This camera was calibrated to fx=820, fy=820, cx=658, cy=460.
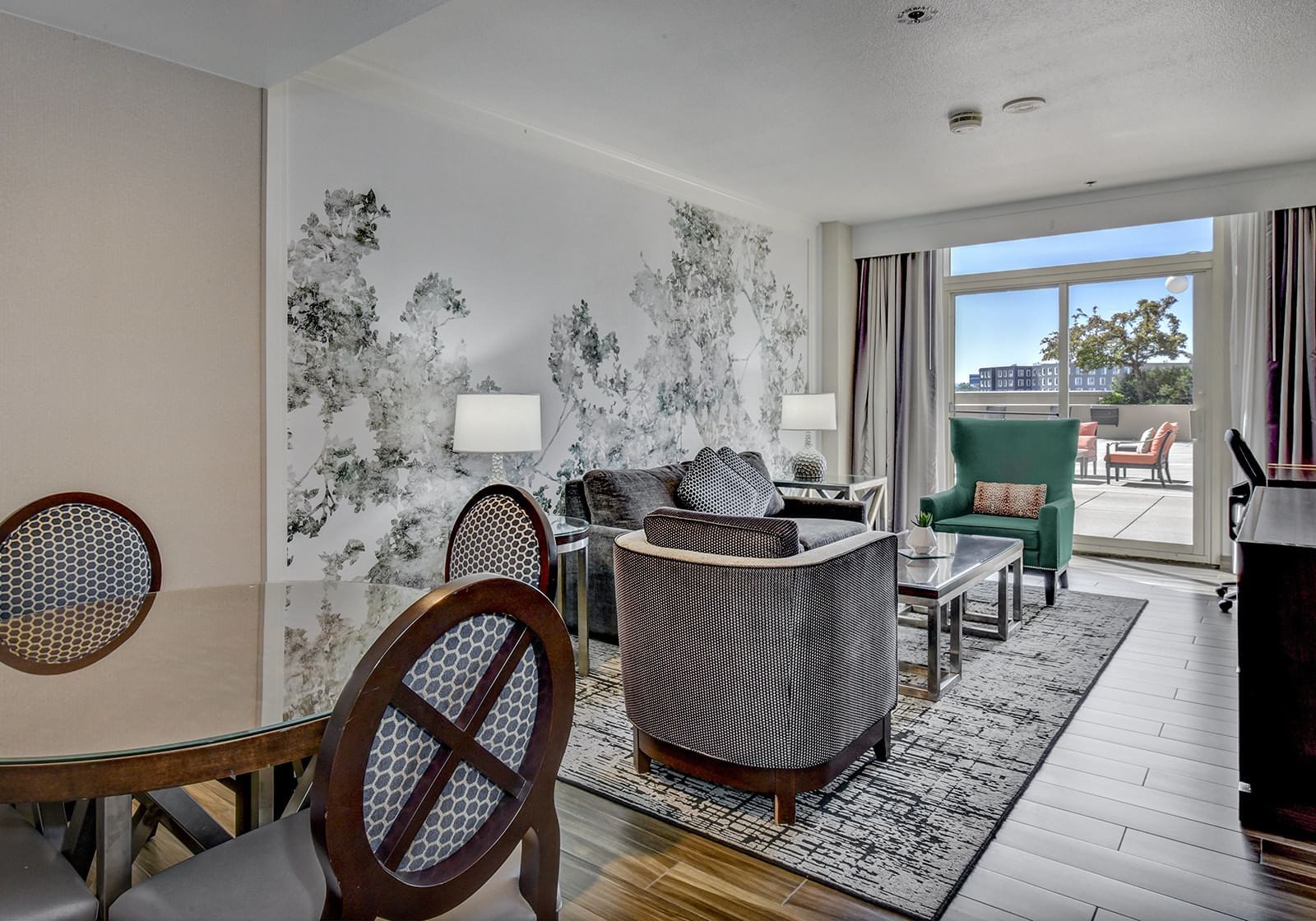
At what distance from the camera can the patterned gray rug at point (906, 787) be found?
2.08 metres

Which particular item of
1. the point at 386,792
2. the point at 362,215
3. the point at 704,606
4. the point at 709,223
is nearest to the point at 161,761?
the point at 386,792

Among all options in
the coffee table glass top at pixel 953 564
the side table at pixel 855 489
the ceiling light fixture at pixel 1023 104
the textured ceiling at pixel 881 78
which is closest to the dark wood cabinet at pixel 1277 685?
the coffee table glass top at pixel 953 564

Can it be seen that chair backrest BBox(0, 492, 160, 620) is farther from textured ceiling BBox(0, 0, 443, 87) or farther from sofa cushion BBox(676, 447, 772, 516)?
sofa cushion BBox(676, 447, 772, 516)

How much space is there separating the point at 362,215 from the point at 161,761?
2.80 meters

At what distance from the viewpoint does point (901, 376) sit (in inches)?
267

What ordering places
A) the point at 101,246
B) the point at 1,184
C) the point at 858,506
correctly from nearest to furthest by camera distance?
the point at 1,184
the point at 101,246
the point at 858,506

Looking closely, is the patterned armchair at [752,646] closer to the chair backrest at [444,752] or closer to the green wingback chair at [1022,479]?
the chair backrest at [444,752]

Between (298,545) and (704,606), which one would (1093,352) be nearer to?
(704,606)

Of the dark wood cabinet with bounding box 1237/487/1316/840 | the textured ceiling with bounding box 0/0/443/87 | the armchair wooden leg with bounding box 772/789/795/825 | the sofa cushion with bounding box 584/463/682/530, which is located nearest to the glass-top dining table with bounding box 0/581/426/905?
the armchair wooden leg with bounding box 772/789/795/825

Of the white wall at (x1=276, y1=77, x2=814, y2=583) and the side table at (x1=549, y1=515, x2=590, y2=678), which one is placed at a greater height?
the white wall at (x1=276, y1=77, x2=814, y2=583)

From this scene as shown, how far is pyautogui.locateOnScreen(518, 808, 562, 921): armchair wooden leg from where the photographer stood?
1226mm

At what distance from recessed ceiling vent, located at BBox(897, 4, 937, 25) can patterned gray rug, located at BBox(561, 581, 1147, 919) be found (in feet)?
8.48

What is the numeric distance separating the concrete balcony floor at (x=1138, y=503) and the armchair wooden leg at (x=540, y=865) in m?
6.24

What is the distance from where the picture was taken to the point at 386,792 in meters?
1.02
